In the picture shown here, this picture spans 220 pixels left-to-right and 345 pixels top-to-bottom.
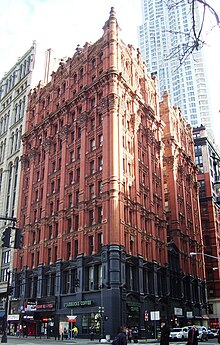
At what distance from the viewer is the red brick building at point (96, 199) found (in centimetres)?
4797

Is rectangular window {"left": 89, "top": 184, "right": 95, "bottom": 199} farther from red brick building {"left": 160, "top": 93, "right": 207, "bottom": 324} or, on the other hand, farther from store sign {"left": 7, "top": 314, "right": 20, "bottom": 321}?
store sign {"left": 7, "top": 314, "right": 20, "bottom": 321}

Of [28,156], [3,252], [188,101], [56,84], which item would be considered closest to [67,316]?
[3,252]

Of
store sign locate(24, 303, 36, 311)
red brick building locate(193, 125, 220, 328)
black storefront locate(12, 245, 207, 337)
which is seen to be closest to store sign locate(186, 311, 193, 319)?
black storefront locate(12, 245, 207, 337)

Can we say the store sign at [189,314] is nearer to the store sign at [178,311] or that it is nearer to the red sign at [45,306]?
the store sign at [178,311]

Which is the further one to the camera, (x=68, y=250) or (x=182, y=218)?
(x=182, y=218)

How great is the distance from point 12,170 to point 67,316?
38628 mm

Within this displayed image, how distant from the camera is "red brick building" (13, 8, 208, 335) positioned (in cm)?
4797

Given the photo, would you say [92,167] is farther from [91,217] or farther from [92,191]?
[91,217]

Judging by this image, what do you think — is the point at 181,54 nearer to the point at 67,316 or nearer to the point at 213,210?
the point at 67,316

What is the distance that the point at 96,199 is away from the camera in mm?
52156

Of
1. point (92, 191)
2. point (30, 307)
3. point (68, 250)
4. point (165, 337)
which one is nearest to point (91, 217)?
point (92, 191)

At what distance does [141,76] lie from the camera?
6938 cm

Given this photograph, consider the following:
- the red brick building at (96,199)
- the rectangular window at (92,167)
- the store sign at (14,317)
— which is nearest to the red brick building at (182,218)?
the red brick building at (96,199)

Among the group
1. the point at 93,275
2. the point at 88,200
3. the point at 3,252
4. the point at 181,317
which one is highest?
the point at 88,200
